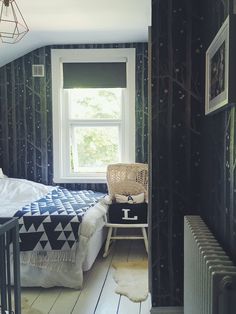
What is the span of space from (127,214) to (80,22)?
6.56ft

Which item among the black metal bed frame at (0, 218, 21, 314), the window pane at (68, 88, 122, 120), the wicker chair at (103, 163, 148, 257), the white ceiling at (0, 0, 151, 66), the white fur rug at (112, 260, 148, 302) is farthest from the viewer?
the window pane at (68, 88, 122, 120)

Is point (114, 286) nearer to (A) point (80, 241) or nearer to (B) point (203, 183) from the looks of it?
(A) point (80, 241)

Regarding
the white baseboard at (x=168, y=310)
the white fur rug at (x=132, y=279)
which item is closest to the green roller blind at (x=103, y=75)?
the white fur rug at (x=132, y=279)

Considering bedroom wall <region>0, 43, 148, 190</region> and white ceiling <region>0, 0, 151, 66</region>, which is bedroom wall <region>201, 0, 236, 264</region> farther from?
bedroom wall <region>0, 43, 148, 190</region>

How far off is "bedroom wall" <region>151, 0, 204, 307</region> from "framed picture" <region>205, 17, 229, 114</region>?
1.17 feet

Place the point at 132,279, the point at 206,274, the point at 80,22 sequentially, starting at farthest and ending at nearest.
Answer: the point at 80,22, the point at 132,279, the point at 206,274

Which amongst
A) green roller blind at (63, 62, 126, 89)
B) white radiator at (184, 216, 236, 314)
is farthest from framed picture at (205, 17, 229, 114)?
green roller blind at (63, 62, 126, 89)

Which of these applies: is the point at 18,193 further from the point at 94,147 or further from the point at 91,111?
the point at 91,111

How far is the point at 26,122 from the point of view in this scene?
4652 millimetres

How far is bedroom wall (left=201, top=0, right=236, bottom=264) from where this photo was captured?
1.64 m

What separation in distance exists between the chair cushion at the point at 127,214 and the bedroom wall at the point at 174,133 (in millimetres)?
1269

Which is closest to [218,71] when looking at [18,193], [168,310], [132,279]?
[168,310]

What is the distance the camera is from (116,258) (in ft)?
12.5

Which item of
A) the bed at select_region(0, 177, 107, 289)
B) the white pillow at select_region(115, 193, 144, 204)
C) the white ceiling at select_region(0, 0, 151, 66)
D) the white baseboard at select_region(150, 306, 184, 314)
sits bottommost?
the white baseboard at select_region(150, 306, 184, 314)
